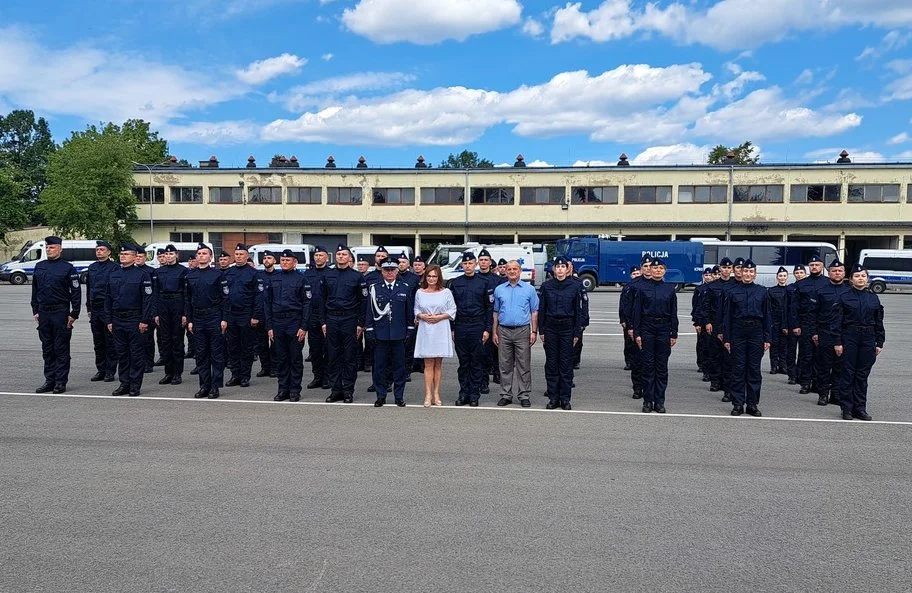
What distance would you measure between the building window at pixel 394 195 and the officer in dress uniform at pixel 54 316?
1564 inches

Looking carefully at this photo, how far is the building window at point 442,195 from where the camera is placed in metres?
48.0

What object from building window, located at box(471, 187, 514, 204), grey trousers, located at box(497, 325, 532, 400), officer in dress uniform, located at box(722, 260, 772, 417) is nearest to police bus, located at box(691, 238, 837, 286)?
building window, located at box(471, 187, 514, 204)

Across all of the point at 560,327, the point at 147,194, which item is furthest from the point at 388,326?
the point at 147,194

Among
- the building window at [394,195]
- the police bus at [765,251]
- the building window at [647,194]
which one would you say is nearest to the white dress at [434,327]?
the police bus at [765,251]

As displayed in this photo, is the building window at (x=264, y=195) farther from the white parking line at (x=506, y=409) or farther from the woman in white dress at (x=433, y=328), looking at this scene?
the woman in white dress at (x=433, y=328)

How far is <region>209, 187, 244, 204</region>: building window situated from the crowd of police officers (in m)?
41.0

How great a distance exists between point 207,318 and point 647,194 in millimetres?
41229

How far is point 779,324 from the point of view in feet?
37.3

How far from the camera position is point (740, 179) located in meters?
45.8

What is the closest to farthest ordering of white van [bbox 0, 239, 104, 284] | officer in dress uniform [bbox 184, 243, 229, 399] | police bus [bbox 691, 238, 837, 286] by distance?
1. officer in dress uniform [bbox 184, 243, 229, 399]
2. white van [bbox 0, 239, 104, 284]
3. police bus [bbox 691, 238, 837, 286]

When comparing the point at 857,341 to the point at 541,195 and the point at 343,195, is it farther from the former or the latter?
the point at 343,195

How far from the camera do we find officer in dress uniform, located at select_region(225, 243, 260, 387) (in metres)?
9.85

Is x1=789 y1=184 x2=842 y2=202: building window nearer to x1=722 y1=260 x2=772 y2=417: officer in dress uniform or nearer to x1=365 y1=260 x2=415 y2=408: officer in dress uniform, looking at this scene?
x1=722 y1=260 x2=772 y2=417: officer in dress uniform

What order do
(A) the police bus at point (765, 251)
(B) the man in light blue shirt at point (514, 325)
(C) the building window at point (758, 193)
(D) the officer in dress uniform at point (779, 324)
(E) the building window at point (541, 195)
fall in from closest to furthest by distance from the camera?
(B) the man in light blue shirt at point (514, 325) < (D) the officer in dress uniform at point (779, 324) < (A) the police bus at point (765, 251) < (C) the building window at point (758, 193) < (E) the building window at point (541, 195)
